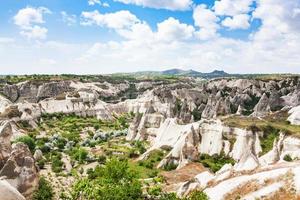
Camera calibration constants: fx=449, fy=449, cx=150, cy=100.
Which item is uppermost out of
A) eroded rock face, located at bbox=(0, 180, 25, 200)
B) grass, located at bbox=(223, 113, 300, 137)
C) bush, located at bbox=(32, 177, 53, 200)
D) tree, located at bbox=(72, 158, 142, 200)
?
eroded rock face, located at bbox=(0, 180, 25, 200)

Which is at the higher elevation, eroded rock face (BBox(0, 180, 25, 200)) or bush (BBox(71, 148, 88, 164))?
eroded rock face (BBox(0, 180, 25, 200))

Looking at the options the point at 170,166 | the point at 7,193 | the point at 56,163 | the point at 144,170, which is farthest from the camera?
the point at 56,163

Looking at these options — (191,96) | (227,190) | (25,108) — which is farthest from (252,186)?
(191,96)

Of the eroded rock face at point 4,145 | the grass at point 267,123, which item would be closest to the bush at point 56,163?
the eroded rock face at point 4,145

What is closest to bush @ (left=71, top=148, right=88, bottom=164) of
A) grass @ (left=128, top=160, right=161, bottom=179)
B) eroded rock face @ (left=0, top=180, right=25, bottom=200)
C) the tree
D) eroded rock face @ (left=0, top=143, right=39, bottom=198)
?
grass @ (left=128, top=160, right=161, bottom=179)

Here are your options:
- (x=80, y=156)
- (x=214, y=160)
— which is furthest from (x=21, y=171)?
(x=214, y=160)

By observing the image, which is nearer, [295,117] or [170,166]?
[170,166]

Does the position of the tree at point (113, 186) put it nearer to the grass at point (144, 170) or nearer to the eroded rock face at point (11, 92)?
the grass at point (144, 170)

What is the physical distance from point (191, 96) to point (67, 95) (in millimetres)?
50134

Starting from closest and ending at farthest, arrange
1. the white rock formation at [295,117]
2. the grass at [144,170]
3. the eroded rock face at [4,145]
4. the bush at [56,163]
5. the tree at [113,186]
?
the tree at [113,186]
the eroded rock face at [4,145]
the grass at [144,170]
the bush at [56,163]
the white rock formation at [295,117]

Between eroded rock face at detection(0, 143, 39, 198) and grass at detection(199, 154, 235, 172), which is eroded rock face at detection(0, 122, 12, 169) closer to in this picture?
eroded rock face at detection(0, 143, 39, 198)

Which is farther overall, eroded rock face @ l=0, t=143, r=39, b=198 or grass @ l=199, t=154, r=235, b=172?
grass @ l=199, t=154, r=235, b=172

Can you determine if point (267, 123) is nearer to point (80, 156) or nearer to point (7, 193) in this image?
point (80, 156)

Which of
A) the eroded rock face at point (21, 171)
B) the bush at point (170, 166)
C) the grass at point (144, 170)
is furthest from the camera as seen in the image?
the bush at point (170, 166)
